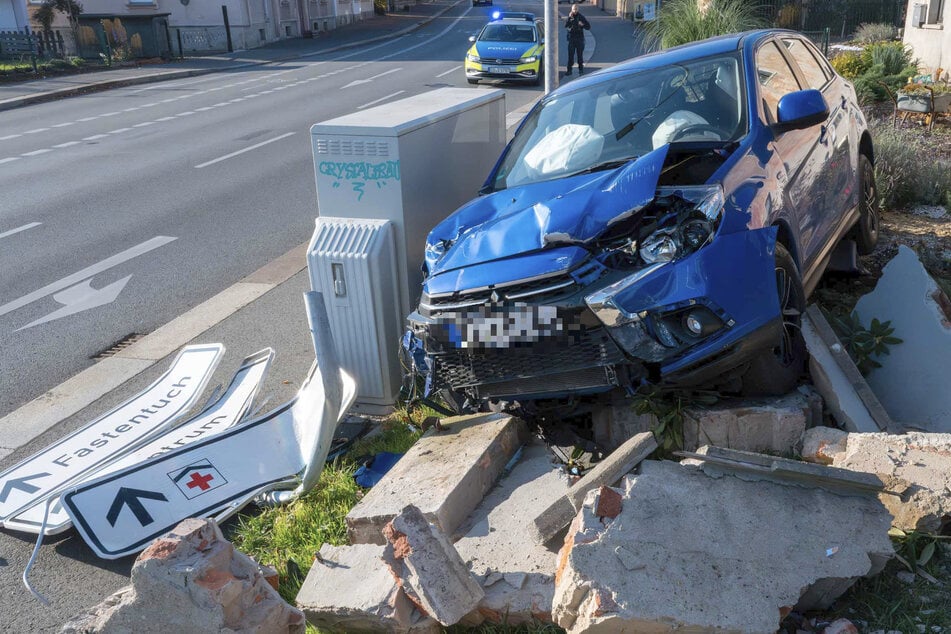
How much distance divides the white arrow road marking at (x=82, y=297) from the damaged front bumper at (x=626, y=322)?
4648mm

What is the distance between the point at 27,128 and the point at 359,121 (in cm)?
1602

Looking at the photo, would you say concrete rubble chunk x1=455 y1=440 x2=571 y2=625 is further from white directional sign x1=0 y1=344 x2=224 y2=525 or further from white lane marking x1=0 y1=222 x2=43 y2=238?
white lane marking x1=0 y1=222 x2=43 y2=238

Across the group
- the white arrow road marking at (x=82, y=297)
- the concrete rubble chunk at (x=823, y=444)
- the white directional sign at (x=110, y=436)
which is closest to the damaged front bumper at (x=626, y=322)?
the concrete rubble chunk at (x=823, y=444)

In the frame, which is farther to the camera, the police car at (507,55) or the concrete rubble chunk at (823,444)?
the police car at (507,55)

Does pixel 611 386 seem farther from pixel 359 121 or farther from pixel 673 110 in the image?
pixel 359 121

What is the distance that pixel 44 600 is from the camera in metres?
3.57

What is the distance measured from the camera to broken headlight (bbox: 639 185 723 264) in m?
3.74

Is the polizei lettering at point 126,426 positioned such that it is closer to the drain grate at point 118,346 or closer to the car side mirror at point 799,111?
the drain grate at point 118,346

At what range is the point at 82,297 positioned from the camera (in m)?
7.65

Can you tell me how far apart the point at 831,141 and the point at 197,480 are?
428 centimetres

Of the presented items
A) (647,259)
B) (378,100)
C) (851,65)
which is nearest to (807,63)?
(647,259)

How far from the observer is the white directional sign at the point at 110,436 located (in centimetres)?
434

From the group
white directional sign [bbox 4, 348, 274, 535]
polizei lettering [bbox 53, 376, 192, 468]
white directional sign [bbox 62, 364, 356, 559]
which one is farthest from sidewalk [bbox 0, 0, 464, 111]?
white directional sign [bbox 62, 364, 356, 559]

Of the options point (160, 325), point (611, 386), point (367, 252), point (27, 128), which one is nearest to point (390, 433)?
point (367, 252)
